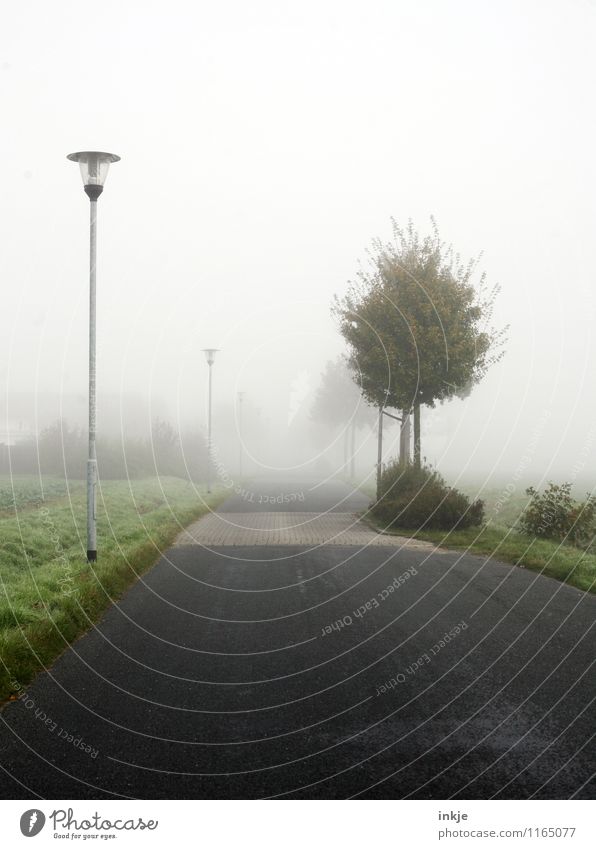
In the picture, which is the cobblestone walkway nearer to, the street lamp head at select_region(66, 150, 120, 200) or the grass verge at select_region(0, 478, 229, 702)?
the grass verge at select_region(0, 478, 229, 702)

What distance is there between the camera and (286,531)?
17953mm

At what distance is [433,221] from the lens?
2186 cm

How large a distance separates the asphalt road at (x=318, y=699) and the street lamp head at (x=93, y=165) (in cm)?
649

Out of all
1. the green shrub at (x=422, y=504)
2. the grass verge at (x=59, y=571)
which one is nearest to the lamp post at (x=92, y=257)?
the grass verge at (x=59, y=571)

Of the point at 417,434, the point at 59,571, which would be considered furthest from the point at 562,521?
the point at 59,571

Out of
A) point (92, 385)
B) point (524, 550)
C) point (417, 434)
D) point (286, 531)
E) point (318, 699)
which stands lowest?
point (286, 531)

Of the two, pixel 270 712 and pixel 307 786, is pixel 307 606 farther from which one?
pixel 307 786

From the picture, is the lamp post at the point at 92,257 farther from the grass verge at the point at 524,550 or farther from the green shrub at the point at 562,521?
the green shrub at the point at 562,521

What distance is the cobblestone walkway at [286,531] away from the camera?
15469mm

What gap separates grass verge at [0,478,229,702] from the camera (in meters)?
6.54

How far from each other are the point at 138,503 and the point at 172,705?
1867 cm

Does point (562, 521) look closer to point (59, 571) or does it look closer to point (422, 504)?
point (422, 504)

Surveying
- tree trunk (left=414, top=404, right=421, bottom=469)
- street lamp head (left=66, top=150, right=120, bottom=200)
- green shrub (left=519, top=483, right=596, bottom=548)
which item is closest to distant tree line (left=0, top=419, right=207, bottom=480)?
tree trunk (left=414, top=404, right=421, bottom=469)

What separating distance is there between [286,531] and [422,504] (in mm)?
3508
